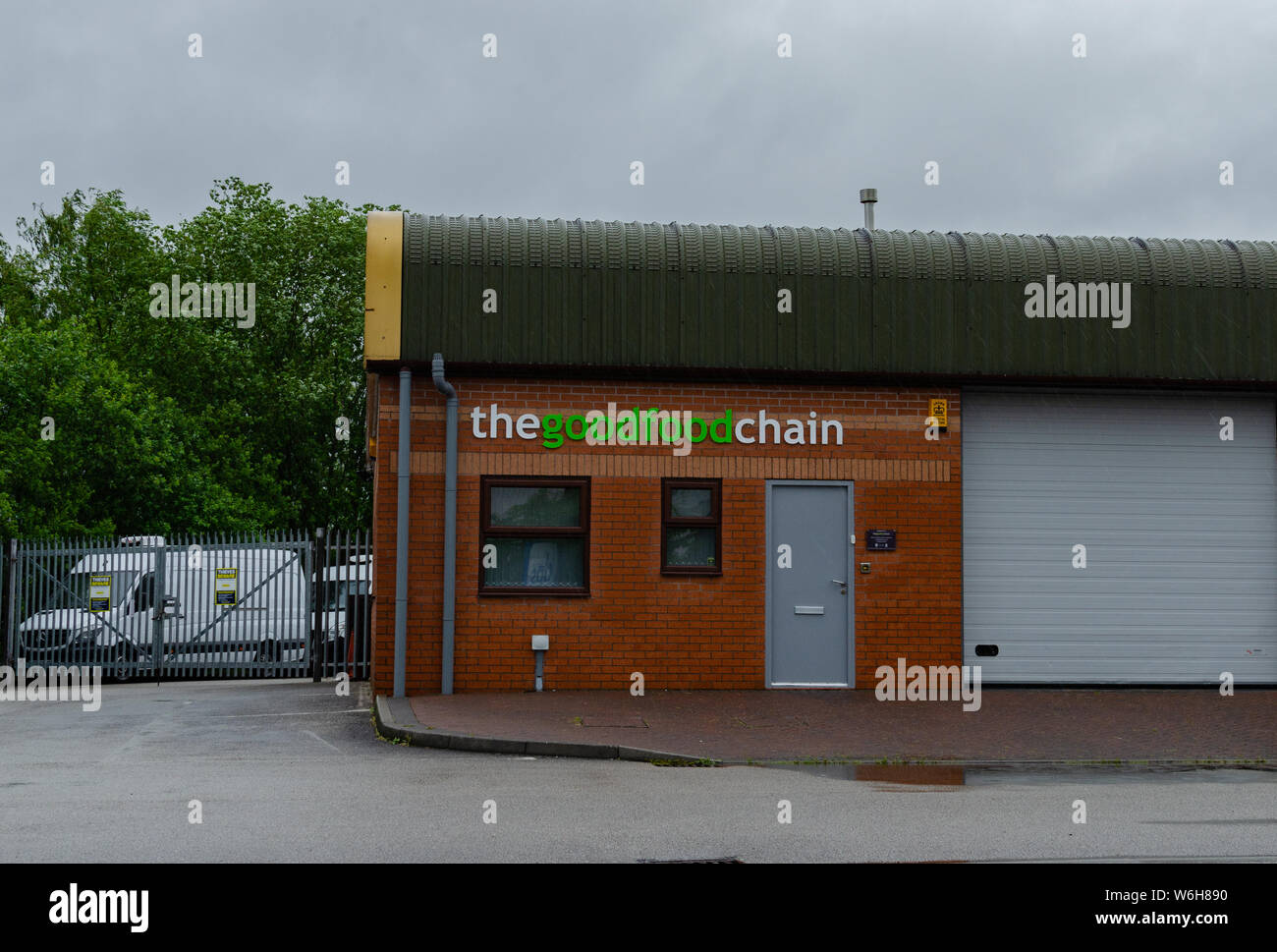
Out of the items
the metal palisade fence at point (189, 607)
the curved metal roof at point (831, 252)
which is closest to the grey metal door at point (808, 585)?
the curved metal roof at point (831, 252)

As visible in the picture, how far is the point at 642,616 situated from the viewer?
1579 cm

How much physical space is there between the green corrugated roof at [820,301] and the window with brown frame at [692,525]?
135 cm

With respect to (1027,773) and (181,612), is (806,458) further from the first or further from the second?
(181,612)

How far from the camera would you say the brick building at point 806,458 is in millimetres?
15656

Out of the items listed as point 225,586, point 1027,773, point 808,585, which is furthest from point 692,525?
point 225,586

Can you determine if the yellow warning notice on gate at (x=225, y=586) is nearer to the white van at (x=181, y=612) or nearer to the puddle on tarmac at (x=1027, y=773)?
the white van at (x=181, y=612)

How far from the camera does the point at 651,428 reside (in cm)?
1596

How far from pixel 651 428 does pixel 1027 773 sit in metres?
6.50

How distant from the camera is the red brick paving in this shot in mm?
11633

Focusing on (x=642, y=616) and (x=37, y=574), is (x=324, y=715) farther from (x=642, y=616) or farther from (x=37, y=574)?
(x=37, y=574)

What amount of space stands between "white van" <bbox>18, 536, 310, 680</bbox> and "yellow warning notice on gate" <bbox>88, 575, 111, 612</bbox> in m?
0.01

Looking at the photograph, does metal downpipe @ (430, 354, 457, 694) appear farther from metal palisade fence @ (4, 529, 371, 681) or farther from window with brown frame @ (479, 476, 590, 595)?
metal palisade fence @ (4, 529, 371, 681)

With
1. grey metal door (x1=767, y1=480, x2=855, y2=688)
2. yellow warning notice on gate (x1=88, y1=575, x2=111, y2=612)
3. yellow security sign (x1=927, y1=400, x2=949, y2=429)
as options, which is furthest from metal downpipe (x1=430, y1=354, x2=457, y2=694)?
yellow warning notice on gate (x1=88, y1=575, x2=111, y2=612)
